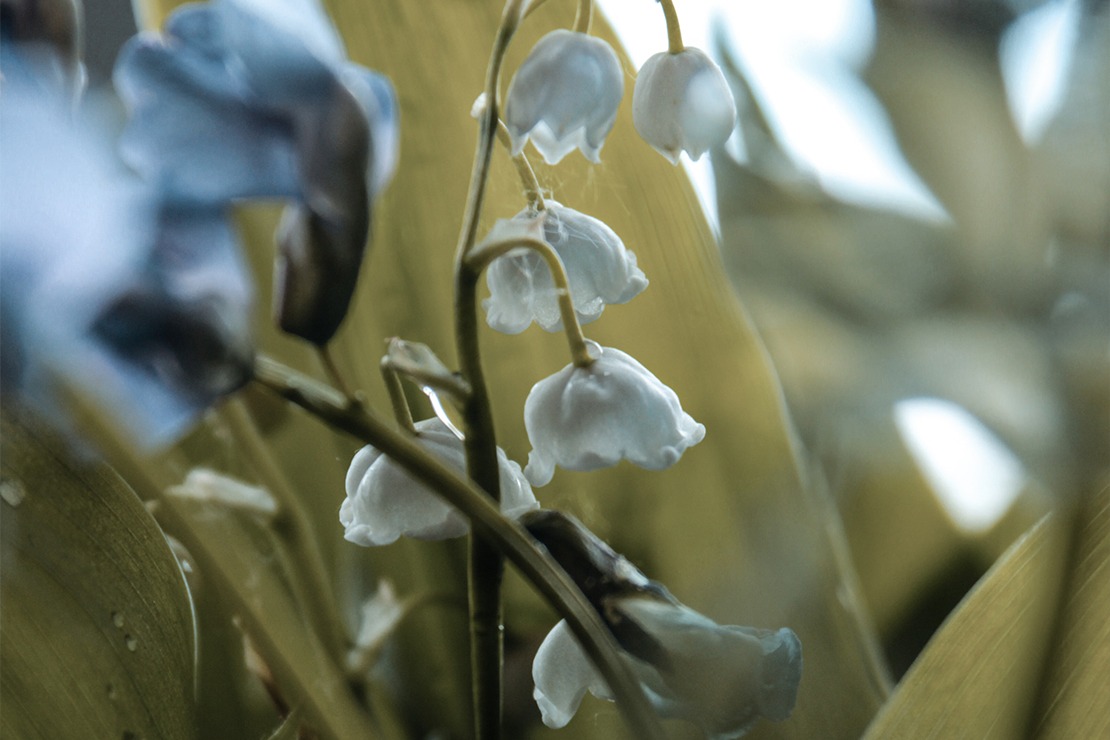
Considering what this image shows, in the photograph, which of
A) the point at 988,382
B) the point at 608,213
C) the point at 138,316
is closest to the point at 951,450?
the point at 988,382

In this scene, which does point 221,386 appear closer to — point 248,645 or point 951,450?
point 248,645

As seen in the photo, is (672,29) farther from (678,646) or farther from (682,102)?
(678,646)

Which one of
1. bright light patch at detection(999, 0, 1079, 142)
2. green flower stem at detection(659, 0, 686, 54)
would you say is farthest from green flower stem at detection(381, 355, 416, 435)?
bright light patch at detection(999, 0, 1079, 142)

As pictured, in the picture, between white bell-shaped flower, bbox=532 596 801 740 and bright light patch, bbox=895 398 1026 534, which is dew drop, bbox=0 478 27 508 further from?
bright light patch, bbox=895 398 1026 534

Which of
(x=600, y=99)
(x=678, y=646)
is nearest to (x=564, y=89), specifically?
(x=600, y=99)

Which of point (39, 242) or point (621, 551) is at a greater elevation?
point (39, 242)

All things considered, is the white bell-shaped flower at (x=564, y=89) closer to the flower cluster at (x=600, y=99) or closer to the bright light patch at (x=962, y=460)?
the flower cluster at (x=600, y=99)
